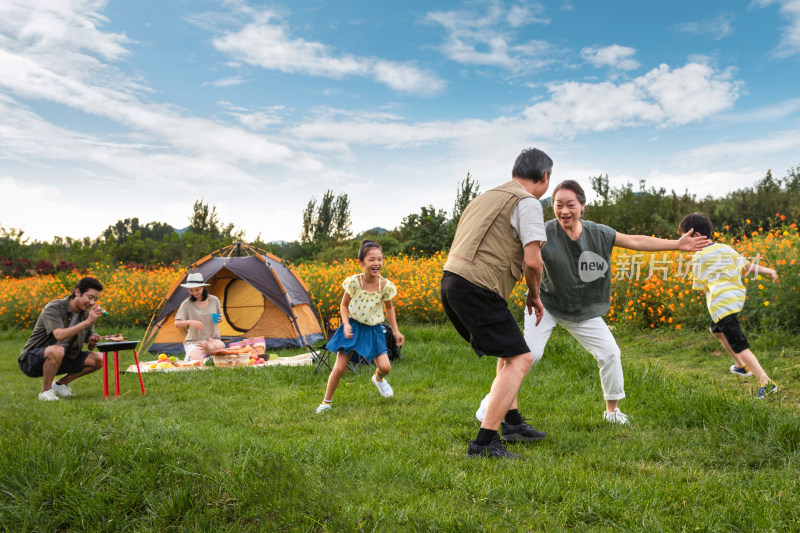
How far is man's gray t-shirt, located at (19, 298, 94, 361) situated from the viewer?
660 cm

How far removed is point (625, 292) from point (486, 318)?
6.46 metres

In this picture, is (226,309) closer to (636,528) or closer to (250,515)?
(250,515)

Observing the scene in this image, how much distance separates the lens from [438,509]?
277 centimetres

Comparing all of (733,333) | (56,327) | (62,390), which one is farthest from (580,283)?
(62,390)

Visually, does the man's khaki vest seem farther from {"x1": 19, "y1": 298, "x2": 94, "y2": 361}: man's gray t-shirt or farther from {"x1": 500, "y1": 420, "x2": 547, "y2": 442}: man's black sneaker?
{"x1": 19, "y1": 298, "x2": 94, "y2": 361}: man's gray t-shirt

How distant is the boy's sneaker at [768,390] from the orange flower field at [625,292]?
1803mm

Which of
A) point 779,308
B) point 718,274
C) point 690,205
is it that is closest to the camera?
point 718,274

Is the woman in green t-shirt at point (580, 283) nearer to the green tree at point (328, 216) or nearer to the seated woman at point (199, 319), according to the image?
the seated woman at point (199, 319)

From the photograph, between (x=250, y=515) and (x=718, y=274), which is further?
(x=718, y=274)

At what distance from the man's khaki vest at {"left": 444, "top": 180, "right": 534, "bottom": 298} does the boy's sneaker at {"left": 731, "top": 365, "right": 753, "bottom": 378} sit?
369 centimetres

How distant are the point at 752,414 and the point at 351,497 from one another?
2.94 meters

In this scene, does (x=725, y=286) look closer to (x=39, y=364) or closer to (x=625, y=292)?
(x=625, y=292)

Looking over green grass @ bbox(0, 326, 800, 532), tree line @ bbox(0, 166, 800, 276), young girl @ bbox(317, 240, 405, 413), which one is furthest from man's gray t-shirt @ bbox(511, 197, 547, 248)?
tree line @ bbox(0, 166, 800, 276)

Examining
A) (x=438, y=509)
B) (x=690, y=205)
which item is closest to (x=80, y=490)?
(x=438, y=509)
